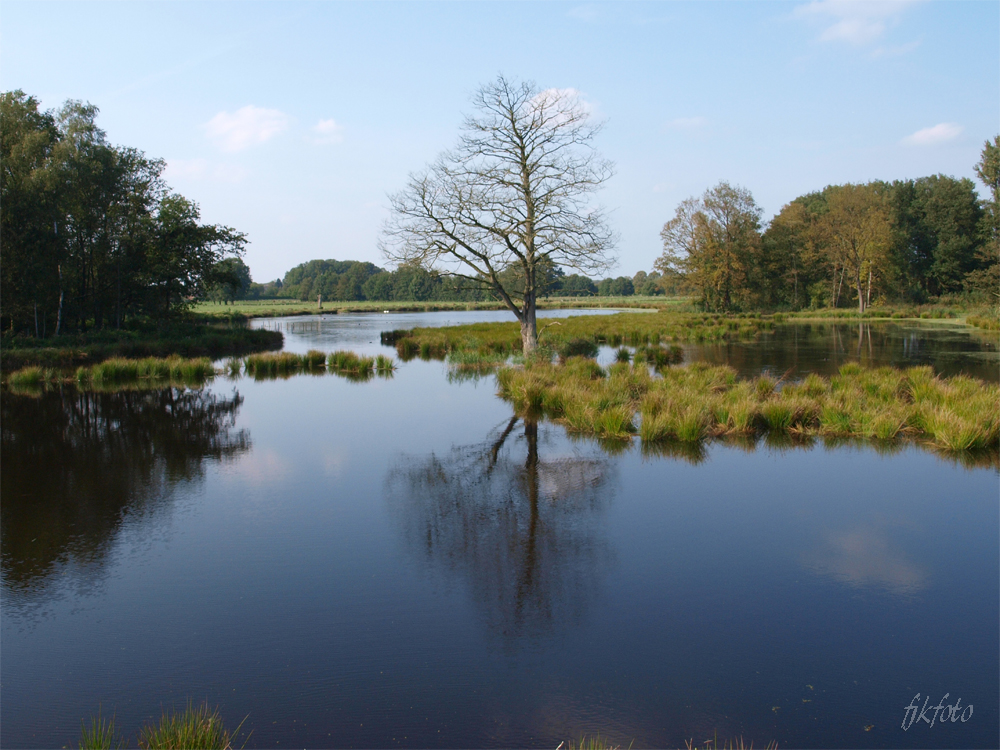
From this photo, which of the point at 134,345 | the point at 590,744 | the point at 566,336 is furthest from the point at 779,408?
the point at 134,345

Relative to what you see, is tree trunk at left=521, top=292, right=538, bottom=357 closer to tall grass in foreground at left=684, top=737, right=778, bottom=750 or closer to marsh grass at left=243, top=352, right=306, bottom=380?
marsh grass at left=243, top=352, right=306, bottom=380

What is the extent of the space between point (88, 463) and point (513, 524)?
6946mm

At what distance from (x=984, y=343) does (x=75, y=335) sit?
115ft

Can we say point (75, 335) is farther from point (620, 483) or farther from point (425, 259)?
point (620, 483)

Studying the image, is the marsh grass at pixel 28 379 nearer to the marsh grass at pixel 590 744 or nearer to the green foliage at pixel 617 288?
the marsh grass at pixel 590 744

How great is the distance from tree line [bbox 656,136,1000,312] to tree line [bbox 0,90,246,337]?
3373 cm

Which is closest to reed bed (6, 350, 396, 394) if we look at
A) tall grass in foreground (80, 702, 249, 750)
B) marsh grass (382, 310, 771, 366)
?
marsh grass (382, 310, 771, 366)

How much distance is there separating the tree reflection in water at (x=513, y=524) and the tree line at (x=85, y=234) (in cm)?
1979

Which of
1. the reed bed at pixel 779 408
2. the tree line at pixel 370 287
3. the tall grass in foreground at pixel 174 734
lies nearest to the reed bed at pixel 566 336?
the reed bed at pixel 779 408

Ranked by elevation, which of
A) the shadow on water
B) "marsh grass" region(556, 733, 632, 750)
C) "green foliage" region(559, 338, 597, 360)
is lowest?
"marsh grass" region(556, 733, 632, 750)

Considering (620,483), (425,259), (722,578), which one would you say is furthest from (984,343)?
(722,578)

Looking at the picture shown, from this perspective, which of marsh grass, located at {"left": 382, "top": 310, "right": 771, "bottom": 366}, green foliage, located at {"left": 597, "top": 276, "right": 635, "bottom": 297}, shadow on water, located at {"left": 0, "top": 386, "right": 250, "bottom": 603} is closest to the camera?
shadow on water, located at {"left": 0, "top": 386, "right": 250, "bottom": 603}

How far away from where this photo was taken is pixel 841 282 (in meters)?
56.4

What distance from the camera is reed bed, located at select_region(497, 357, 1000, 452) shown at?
11.3 meters
